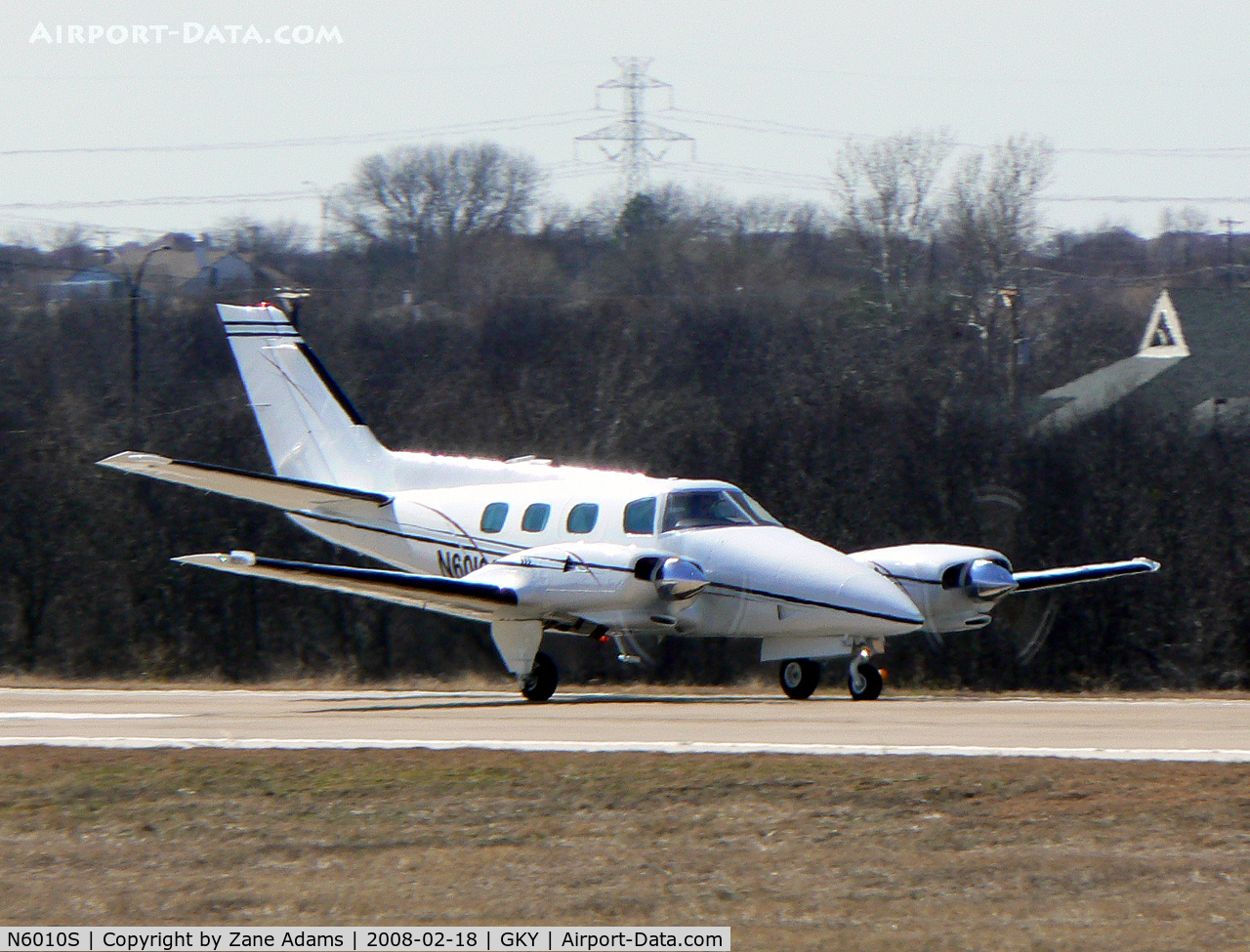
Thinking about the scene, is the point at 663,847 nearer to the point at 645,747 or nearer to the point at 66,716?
the point at 645,747

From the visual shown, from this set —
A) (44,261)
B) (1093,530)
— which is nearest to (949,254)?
(1093,530)

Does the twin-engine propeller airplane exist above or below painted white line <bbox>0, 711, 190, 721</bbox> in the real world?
above

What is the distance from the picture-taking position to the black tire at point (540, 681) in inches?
800

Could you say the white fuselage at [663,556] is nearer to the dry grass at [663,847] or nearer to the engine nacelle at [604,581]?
the engine nacelle at [604,581]

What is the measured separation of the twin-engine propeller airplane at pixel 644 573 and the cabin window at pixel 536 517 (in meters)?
0.02

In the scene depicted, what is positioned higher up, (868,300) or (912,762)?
(868,300)

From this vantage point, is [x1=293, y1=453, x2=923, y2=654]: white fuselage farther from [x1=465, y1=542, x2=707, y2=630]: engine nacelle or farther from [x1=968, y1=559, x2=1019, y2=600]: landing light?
[x1=968, y1=559, x2=1019, y2=600]: landing light

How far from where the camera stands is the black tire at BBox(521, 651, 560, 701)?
20328 mm

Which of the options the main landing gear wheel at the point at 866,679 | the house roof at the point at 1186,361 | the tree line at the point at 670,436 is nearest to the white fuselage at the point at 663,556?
the main landing gear wheel at the point at 866,679

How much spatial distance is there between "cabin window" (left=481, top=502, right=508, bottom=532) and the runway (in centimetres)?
239

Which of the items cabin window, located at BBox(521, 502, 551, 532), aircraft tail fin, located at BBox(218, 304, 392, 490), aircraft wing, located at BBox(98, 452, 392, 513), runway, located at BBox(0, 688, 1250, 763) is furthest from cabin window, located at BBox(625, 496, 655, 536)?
aircraft tail fin, located at BBox(218, 304, 392, 490)

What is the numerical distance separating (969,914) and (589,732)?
7.06 meters

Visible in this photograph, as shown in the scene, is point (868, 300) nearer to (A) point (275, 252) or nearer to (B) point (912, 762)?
(A) point (275, 252)

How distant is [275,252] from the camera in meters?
66.9
